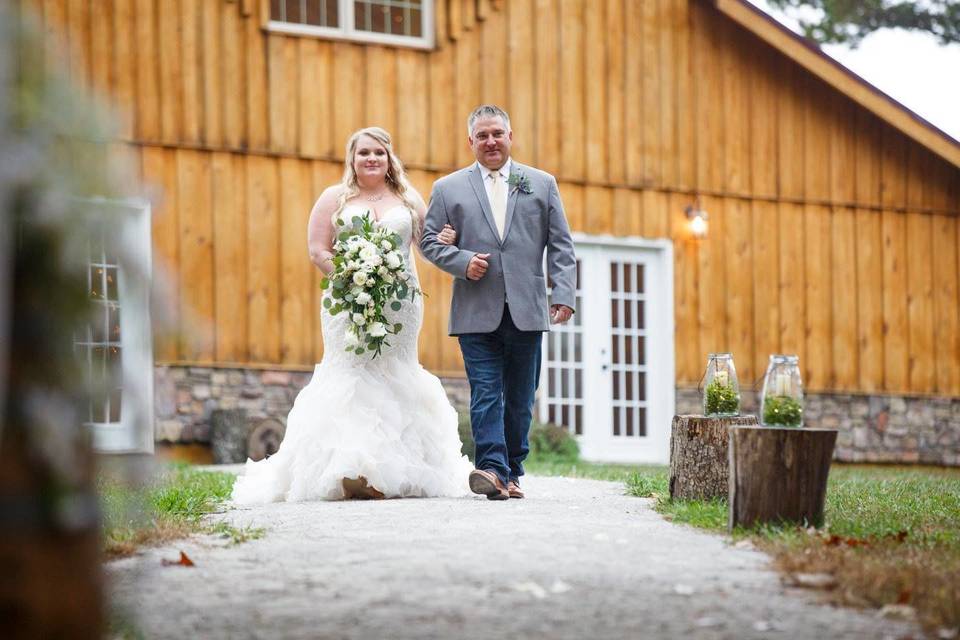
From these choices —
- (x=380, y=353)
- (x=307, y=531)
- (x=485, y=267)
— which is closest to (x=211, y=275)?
(x=380, y=353)

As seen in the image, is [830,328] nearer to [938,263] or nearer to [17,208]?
[938,263]

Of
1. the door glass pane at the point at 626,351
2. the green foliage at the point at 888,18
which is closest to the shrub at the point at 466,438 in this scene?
the door glass pane at the point at 626,351

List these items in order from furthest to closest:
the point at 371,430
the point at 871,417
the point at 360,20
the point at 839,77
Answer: the point at 871,417
the point at 839,77
the point at 360,20
the point at 371,430

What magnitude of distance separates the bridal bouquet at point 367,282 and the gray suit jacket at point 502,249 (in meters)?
0.30

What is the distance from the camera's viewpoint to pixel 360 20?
14148 millimetres

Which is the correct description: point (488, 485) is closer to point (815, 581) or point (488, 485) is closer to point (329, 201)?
point (329, 201)

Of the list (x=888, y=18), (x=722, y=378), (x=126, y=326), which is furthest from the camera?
(x=888, y=18)

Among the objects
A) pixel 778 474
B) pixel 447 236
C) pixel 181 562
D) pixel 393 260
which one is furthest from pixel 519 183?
pixel 181 562

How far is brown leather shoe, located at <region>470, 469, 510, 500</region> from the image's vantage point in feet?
23.6

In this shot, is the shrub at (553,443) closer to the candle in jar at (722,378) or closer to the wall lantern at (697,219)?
the wall lantern at (697,219)

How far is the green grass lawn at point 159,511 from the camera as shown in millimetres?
4289

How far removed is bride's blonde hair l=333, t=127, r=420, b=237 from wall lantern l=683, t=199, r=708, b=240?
769 cm

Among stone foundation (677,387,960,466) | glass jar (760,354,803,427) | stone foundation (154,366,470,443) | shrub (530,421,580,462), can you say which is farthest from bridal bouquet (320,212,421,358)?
stone foundation (677,387,960,466)

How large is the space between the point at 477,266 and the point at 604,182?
8216mm
